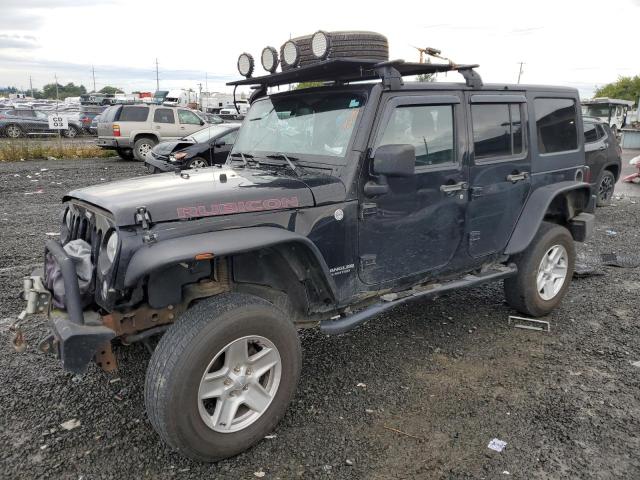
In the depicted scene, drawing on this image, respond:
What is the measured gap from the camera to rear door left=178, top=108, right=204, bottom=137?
56.7ft

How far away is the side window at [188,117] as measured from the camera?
17328 millimetres

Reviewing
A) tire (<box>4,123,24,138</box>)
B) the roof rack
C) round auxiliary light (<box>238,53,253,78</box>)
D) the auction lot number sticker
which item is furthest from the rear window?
round auxiliary light (<box>238,53,253,78</box>)

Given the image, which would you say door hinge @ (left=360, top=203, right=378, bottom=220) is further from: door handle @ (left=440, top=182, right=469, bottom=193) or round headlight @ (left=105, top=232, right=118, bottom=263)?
round headlight @ (left=105, top=232, right=118, bottom=263)

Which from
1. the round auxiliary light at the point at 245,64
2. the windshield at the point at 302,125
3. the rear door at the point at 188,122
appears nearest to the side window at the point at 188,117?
the rear door at the point at 188,122

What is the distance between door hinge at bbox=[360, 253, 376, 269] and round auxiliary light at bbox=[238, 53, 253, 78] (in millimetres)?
1786

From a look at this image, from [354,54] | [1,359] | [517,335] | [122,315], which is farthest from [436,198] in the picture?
[1,359]

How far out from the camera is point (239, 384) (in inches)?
110

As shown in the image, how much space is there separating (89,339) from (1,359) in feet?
6.07

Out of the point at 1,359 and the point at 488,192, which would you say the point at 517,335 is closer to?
the point at 488,192

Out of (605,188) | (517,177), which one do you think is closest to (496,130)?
(517,177)

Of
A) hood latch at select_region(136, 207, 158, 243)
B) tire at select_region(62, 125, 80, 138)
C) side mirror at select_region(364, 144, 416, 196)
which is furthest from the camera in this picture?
tire at select_region(62, 125, 80, 138)

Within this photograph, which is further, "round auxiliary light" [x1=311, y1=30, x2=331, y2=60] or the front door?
the front door

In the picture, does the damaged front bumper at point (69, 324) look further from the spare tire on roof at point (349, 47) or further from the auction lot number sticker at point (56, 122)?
the auction lot number sticker at point (56, 122)

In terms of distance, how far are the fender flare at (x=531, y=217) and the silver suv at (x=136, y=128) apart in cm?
1412
